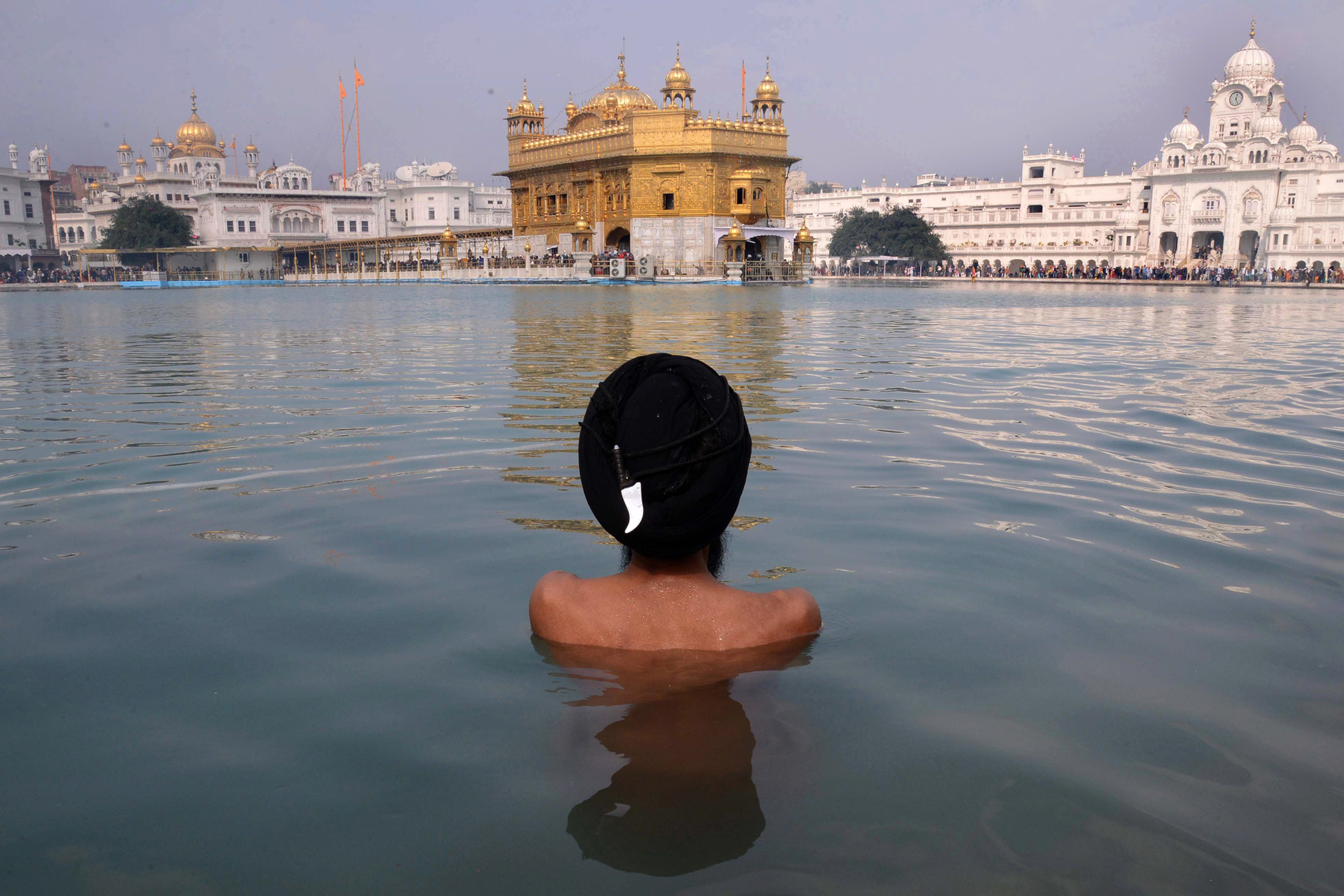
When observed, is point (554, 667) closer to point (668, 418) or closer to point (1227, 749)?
point (668, 418)

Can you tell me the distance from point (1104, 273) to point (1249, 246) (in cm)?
1506

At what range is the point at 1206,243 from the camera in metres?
60.8

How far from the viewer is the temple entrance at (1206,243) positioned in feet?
194

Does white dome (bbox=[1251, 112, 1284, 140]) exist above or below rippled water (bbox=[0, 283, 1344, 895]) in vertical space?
above

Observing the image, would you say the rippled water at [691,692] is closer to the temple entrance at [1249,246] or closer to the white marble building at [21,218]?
the temple entrance at [1249,246]

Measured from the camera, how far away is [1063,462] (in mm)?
4773

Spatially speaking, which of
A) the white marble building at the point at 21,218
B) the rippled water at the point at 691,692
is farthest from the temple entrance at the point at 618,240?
the white marble building at the point at 21,218

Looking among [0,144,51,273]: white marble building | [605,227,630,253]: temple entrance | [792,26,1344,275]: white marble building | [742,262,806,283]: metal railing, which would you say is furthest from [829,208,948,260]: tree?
[0,144,51,273]: white marble building

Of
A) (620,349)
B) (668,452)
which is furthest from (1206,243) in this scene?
(668,452)

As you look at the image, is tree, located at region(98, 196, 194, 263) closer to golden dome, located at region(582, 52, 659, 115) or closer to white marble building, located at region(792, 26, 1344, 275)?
golden dome, located at region(582, 52, 659, 115)

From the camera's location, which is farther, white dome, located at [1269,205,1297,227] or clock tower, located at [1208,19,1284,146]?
clock tower, located at [1208,19,1284,146]

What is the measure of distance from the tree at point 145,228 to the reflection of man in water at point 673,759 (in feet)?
230

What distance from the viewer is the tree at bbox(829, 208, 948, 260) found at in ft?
212

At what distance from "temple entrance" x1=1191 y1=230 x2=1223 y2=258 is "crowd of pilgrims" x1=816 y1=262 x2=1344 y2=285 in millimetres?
2030
